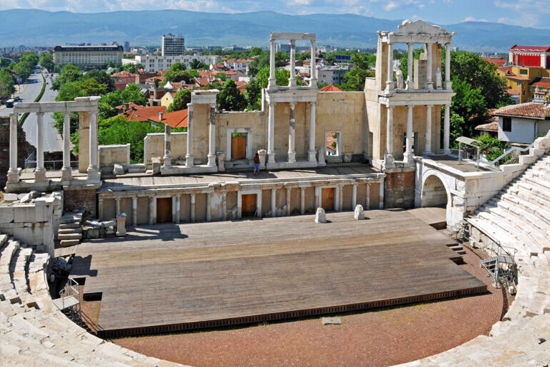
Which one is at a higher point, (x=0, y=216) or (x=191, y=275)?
(x=0, y=216)

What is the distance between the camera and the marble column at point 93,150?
92.3ft

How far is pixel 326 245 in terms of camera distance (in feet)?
83.7

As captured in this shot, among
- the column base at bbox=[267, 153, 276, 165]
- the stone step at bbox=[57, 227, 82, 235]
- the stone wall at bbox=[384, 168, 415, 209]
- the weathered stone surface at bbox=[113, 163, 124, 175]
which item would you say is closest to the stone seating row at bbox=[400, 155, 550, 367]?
the stone wall at bbox=[384, 168, 415, 209]

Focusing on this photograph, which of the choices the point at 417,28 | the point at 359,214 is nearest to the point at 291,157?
the point at 359,214

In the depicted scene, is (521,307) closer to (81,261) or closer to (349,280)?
(349,280)

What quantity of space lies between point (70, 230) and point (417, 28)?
20.1 meters

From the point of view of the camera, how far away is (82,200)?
27.9 meters

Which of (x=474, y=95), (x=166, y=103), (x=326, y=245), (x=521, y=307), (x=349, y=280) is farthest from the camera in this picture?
(x=166, y=103)

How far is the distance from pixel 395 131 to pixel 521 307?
16.3 metres

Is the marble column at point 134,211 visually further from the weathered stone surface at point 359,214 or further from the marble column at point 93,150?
the weathered stone surface at point 359,214

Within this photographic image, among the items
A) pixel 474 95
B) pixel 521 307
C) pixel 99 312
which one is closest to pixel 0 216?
pixel 99 312

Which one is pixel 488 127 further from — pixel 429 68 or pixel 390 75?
pixel 390 75

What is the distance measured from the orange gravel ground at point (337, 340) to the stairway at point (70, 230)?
326 inches

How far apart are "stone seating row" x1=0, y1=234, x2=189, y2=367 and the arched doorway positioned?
19.0 meters
